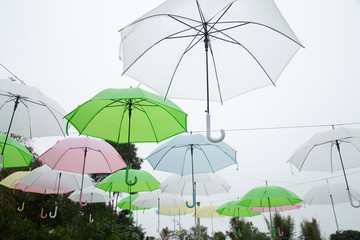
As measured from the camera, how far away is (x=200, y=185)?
25.1ft

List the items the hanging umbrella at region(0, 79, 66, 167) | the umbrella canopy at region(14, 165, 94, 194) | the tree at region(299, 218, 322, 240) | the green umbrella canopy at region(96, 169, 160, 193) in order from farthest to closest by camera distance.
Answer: the tree at region(299, 218, 322, 240) → the umbrella canopy at region(14, 165, 94, 194) → the green umbrella canopy at region(96, 169, 160, 193) → the hanging umbrella at region(0, 79, 66, 167)

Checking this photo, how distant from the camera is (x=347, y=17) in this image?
38.7ft

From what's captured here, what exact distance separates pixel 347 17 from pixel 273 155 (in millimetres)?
10346

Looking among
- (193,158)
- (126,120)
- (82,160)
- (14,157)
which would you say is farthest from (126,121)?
(14,157)

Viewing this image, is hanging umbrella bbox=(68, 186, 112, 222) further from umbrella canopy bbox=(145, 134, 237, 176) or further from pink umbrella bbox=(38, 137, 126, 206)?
umbrella canopy bbox=(145, 134, 237, 176)

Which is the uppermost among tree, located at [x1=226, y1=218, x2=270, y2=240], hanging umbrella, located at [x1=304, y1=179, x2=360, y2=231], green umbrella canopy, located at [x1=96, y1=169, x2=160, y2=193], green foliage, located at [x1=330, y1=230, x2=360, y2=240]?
green umbrella canopy, located at [x1=96, y1=169, x2=160, y2=193]

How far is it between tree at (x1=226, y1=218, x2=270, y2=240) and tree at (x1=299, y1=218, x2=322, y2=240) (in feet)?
12.0

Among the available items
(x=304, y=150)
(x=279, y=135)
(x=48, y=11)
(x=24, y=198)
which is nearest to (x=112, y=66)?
(x=48, y=11)

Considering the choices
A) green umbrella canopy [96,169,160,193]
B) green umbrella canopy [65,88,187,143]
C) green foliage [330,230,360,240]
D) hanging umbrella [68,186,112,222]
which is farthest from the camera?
green foliage [330,230,360,240]

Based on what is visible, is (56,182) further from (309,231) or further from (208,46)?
(309,231)

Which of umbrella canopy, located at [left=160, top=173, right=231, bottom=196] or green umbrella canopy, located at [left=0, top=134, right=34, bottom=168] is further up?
green umbrella canopy, located at [left=0, top=134, right=34, bottom=168]

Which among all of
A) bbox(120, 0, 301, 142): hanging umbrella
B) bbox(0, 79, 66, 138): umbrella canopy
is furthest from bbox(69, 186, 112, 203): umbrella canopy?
bbox(120, 0, 301, 142): hanging umbrella

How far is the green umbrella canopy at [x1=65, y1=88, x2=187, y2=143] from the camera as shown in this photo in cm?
380

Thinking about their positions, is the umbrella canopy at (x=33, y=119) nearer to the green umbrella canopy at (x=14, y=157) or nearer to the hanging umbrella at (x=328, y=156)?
the green umbrella canopy at (x=14, y=157)
